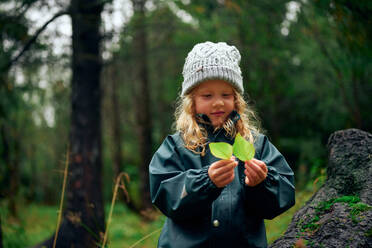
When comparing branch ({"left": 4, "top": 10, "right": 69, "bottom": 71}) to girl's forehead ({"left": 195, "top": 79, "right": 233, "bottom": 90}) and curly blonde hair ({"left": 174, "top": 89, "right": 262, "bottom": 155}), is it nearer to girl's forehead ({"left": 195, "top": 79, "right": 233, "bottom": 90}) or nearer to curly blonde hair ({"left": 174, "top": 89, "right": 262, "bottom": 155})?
curly blonde hair ({"left": 174, "top": 89, "right": 262, "bottom": 155})

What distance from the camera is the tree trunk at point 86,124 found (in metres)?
4.86

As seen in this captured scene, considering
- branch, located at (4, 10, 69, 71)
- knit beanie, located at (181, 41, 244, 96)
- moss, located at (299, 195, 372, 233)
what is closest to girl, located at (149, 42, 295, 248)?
knit beanie, located at (181, 41, 244, 96)

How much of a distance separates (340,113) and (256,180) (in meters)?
9.50

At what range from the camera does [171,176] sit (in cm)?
192

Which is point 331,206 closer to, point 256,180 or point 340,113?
point 256,180

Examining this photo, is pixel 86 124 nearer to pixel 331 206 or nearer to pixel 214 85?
pixel 214 85

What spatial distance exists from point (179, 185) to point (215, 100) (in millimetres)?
590

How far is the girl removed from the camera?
1.73 meters

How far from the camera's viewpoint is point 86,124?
5094 mm

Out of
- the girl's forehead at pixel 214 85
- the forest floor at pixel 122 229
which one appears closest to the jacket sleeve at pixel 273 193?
the girl's forehead at pixel 214 85

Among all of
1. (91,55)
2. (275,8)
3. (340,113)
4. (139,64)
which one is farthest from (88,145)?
(340,113)

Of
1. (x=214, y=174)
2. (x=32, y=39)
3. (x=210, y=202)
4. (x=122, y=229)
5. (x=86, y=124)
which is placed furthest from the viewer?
(x=122, y=229)

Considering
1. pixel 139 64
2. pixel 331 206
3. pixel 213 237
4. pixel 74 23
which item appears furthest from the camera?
pixel 139 64

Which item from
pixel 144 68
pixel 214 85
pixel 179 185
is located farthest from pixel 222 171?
pixel 144 68
